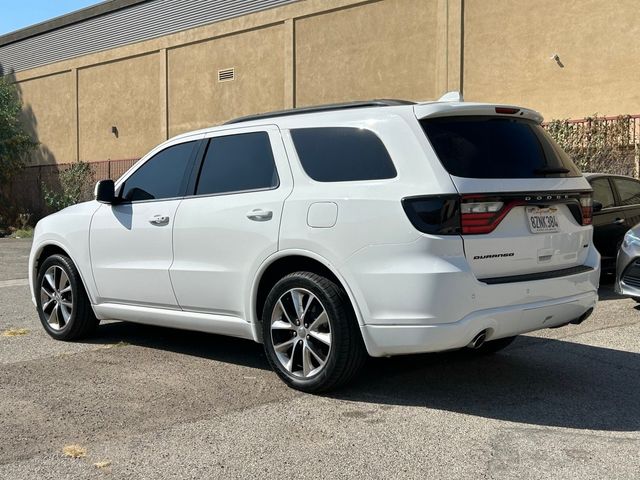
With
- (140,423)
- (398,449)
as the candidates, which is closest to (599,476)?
(398,449)

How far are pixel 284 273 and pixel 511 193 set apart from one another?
1651 millimetres

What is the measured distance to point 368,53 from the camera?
19781mm

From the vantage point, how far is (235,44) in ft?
78.0

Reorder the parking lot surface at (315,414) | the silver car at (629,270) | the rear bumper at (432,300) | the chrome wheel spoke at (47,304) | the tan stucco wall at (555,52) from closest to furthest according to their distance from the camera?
the parking lot surface at (315,414) < the rear bumper at (432,300) < the chrome wheel spoke at (47,304) < the silver car at (629,270) < the tan stucco wall at (555,52)

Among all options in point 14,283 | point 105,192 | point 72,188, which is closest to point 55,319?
point 105,192

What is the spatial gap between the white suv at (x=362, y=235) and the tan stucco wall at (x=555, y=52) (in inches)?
439

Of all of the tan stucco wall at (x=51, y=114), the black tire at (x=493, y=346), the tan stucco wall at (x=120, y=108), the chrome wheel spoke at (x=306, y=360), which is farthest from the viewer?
the tan stucco wall at (x=51, y=114)

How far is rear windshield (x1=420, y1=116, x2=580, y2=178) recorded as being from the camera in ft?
15.0

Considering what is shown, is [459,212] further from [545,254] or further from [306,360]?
[306,360]

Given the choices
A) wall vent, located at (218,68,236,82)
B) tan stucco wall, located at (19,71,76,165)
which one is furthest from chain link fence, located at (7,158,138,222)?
wall vent, located at (218,68,236,82)

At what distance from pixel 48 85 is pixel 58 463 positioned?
101ft

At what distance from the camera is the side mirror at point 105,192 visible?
6.22m

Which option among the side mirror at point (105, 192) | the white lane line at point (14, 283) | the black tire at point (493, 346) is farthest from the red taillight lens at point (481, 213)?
the white lane line at point (14, 283)

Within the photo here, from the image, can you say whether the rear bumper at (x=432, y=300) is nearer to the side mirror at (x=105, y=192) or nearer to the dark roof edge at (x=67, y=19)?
the side mirror at (x=105, y=192)
